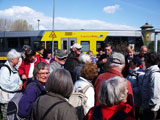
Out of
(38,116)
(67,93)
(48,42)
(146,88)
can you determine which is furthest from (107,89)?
(48,42)

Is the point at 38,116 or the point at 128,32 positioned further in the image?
the point at 128,32

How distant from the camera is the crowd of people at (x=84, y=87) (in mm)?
1914

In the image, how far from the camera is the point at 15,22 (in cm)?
6291

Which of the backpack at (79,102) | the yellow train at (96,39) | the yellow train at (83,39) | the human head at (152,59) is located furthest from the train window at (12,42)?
the backpack at (79,102)

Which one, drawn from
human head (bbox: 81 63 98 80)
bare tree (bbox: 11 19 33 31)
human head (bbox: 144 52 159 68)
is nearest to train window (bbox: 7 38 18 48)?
human head (bbox: 81 63 98 80)

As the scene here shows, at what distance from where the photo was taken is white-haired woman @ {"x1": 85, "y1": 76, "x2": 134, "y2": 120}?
1.85 m

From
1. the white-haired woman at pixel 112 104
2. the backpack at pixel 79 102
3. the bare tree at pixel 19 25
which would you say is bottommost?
the backpack at pixel 79 102

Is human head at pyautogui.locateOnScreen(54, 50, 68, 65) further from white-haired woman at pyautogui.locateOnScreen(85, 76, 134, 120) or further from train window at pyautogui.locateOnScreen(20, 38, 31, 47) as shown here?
train window at pyautogui.locateOnScreen(20, 38, 31, 47)

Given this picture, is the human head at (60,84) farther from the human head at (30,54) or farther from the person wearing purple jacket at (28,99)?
the human head at (30,54)

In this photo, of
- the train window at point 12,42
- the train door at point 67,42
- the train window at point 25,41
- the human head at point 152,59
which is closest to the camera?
the human head at point 152,59

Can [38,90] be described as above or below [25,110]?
above

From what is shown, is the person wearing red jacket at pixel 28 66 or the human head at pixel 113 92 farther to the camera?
the person wearing red jacket at pixel 28 66

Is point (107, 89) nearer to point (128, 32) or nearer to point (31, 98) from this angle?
point (31, 98)

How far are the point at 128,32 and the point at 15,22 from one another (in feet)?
178
